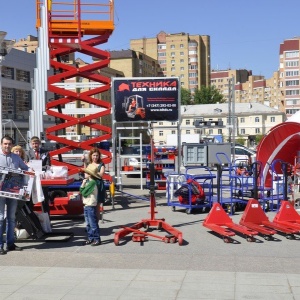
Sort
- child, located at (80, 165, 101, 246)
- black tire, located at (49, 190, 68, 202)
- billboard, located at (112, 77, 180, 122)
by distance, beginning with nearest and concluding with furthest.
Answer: child, located at (80, 165, 101, 246)
black tire, located at (49, 190, 68, 202)
billboard, located at (112, 77, 180, 122)

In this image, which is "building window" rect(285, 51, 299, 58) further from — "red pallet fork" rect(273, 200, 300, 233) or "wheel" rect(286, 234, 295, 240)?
"wheel" rect(286, 234, 295, 240)

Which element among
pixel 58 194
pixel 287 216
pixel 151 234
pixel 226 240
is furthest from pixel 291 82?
pixel 151 234

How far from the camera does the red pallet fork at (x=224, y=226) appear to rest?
10.3 meters

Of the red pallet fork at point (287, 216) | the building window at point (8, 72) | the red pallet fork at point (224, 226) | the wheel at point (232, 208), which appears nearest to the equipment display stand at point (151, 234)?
the red pallet fork at point (224, 226)

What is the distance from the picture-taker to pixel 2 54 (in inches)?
472

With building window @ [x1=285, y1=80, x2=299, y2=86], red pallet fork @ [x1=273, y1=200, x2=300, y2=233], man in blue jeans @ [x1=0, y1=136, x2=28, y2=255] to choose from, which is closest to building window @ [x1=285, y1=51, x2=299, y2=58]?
building window @ [x1=285, y1=80, x2=299, y2=86]

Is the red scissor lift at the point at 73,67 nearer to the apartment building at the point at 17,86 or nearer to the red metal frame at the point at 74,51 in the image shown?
the red metal frame at the point at 74,51

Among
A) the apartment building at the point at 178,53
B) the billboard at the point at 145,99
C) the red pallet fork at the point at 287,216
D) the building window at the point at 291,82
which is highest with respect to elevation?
the apartment building at the point at 178,53

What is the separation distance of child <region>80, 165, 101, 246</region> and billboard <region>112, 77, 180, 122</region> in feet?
24.0

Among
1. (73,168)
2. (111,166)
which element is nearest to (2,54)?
(73,168)

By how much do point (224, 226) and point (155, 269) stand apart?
3300 millimetres

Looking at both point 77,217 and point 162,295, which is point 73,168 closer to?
point 77,217

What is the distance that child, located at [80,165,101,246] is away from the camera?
9.98 meters

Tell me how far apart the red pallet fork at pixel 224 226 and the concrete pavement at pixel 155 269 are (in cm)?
16
